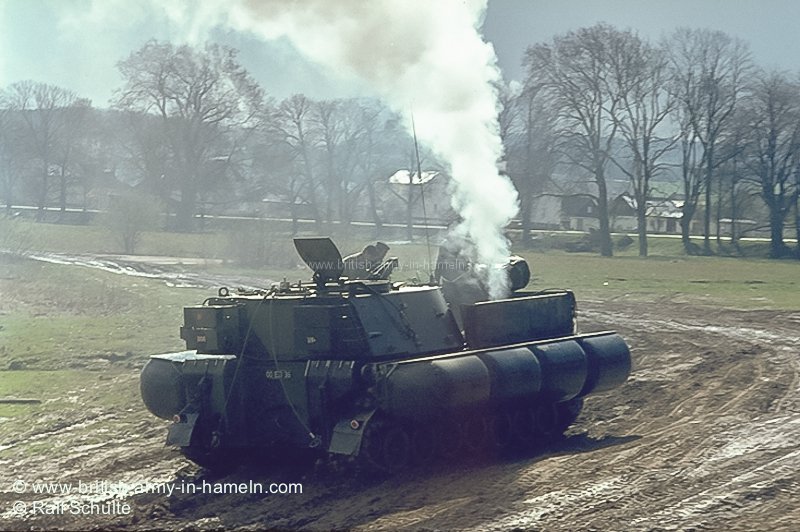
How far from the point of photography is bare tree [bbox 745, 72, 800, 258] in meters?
61.7

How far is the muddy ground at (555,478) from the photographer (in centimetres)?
1318

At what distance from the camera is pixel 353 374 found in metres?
15.6

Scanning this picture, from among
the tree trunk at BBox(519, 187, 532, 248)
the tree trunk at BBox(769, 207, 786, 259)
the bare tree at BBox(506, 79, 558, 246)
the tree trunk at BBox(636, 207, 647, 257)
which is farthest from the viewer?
the tree trunk at BBox(769, 207, 786, 259)

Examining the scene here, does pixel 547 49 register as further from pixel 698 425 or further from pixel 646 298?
pixel 698 425

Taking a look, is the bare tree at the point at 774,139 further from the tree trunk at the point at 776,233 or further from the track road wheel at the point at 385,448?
the track road wheel at the point at 385,448

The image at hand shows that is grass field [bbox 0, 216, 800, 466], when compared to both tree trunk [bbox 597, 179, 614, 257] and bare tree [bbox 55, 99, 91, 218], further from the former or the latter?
bare tree [bbox 55, 99, 91, 218]

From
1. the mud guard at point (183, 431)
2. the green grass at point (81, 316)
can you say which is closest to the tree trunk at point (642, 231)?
the green grass at point (81, 316)

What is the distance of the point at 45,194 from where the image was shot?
57938 mm

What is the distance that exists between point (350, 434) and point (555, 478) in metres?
2.69

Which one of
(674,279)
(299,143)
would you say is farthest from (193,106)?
(674,279)

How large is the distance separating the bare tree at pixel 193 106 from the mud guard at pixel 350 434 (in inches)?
863

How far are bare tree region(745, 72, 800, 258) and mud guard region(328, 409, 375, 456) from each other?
49913 millimetres

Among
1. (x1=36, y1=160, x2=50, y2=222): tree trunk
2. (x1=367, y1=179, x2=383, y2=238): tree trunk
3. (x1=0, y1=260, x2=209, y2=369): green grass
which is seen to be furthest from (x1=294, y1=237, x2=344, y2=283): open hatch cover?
(x1=36, y1=160, x2=50, y2=222): tree trunk

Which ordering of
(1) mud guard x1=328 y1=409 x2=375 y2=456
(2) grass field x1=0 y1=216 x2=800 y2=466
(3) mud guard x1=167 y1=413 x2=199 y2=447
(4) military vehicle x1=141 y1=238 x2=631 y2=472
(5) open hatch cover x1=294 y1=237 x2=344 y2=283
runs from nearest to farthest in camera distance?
(1) mud guard x1=328 y1=409 x2=375 y2=456 → (4) military vehicle x1=141 y1=238 x2=631 y2=472 → (3) mud guard x1=167 y1=413 x2=199 y2=447 → (5) open hatch cover x1=294 y1=237 x2=344 y2=283 → (2) grass field x1=0 y1=216 x2=800 y2=466
